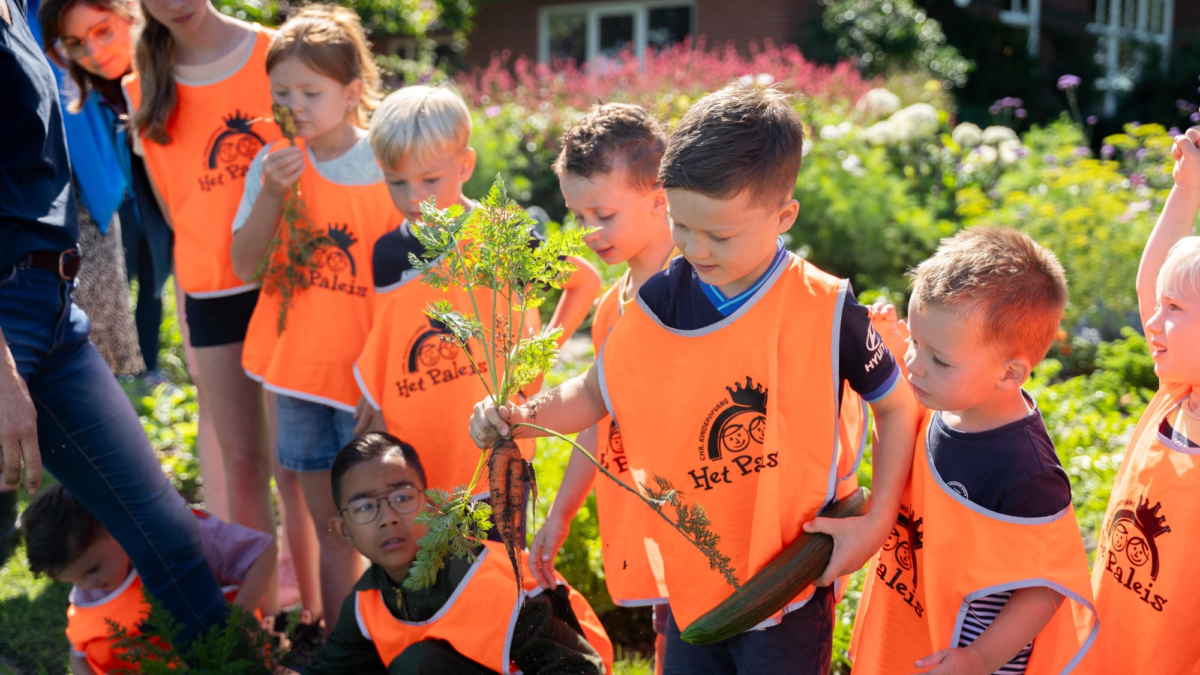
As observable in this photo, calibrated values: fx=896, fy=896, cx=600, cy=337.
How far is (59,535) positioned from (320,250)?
1.25 meters

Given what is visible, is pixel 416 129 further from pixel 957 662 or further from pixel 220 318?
pixel 957 662

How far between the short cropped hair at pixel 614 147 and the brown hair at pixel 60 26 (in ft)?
6.36

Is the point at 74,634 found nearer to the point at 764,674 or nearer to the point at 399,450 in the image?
the point at 399,450

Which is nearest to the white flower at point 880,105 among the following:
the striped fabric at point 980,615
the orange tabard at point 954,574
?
the orange tabard at point 954,574

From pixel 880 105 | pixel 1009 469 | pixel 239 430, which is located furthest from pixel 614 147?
pixel 880 105

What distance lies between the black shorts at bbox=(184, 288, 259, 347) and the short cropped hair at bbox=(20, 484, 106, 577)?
671 mm

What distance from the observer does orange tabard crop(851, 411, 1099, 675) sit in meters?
1.76

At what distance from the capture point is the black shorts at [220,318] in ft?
10.4

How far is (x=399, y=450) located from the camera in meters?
2.54

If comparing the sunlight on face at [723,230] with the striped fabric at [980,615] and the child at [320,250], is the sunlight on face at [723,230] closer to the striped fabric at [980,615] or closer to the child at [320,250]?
the striped fabric at [980,615]

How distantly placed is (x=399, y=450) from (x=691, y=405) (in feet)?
3.20

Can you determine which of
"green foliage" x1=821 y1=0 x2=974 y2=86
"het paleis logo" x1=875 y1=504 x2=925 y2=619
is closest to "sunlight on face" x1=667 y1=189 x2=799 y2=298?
"het paleis logo" x1=875 y1=504 x2=925 y2=619

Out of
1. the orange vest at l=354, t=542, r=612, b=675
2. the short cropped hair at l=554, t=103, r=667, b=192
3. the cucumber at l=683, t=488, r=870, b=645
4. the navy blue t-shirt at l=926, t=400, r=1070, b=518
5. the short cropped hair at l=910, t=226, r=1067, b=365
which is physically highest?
the short cropped hair at l=554, t=103, r=667, b=192

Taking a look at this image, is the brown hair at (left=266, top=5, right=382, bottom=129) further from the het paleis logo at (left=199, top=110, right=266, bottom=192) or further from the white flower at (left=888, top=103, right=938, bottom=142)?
the white flower at (left=888, top=103, right=938, bottom=142)
